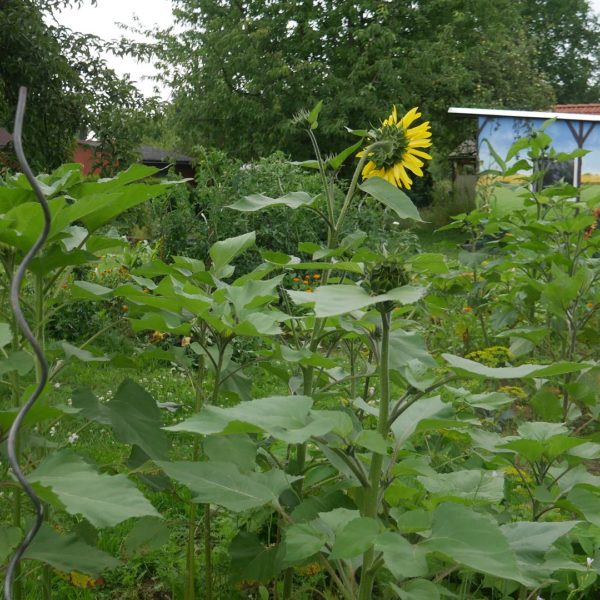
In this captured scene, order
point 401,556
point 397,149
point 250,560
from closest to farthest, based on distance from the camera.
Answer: point 401,556
point 250,560
point 397,149

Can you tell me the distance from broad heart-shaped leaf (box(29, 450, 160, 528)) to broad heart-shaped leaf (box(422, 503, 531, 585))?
0.35 m

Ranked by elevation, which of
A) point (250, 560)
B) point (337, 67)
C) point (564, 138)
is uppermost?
point (337, 67)

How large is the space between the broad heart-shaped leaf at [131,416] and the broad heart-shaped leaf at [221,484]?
0.47 ft

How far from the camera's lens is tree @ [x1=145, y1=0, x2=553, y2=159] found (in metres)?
19.5

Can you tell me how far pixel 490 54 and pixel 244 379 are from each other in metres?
22.3

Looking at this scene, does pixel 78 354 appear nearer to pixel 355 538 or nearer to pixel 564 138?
pixel 355 538

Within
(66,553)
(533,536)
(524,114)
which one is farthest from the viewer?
(524,114)

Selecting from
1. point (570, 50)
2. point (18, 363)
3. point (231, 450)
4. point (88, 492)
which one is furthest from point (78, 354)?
point (570, 50)

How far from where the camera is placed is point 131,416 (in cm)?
127

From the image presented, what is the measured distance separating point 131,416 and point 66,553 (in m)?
0.27

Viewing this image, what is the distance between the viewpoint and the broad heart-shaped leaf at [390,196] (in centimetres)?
129

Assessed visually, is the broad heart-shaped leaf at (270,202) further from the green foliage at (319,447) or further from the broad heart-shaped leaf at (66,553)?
the broad heart-shaped leaf at (66,553)

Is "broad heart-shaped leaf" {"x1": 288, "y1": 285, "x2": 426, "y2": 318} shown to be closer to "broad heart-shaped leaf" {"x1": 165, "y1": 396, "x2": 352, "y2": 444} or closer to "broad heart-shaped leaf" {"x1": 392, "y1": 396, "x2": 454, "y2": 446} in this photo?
"broad heart-shaped leaf" {"x1": 165, "y1": 396, "x2": 352, "y2": 444}

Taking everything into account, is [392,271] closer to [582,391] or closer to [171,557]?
[582,391]
